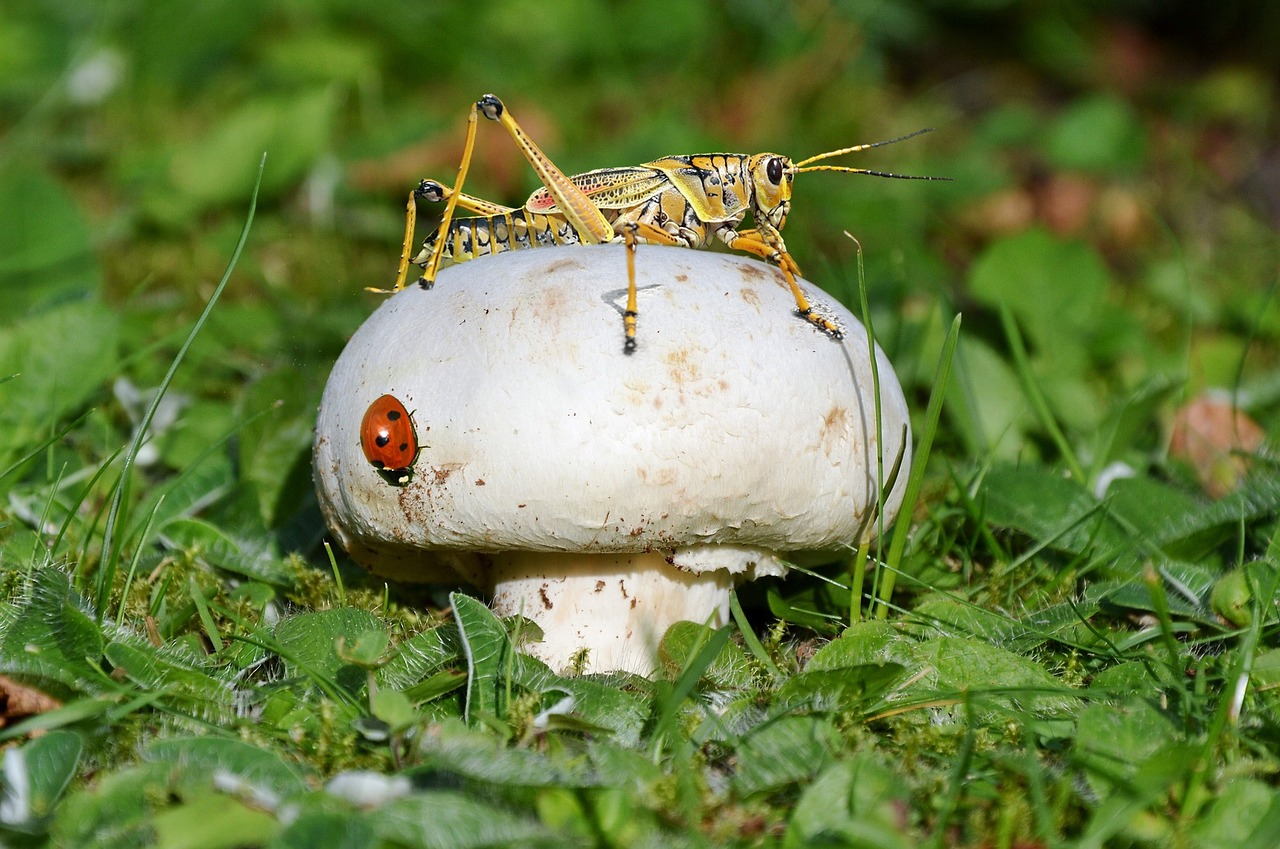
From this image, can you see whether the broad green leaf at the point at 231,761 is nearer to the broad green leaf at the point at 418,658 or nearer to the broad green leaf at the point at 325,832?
the broad green leaf at the point at 325,832

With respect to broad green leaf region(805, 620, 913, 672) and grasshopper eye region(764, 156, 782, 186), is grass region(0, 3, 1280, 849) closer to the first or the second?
broad green leaf region(805, 620, 913, 672)

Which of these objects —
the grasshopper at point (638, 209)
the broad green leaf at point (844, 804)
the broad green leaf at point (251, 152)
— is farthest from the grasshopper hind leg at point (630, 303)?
the broad green leaf at point (251, 152)

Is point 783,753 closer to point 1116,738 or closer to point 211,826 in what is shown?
point 1116,738

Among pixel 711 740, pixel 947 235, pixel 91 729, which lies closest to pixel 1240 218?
pixel 947 235

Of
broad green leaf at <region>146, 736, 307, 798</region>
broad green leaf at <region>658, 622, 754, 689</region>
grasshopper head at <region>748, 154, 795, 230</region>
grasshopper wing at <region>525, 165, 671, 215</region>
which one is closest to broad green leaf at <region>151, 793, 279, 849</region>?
broad green leaf at <region>146, 736, 307, 798</region>

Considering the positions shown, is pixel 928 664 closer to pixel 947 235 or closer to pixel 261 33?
pixel 947 235

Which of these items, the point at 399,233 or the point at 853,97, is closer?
the point at 399,233
